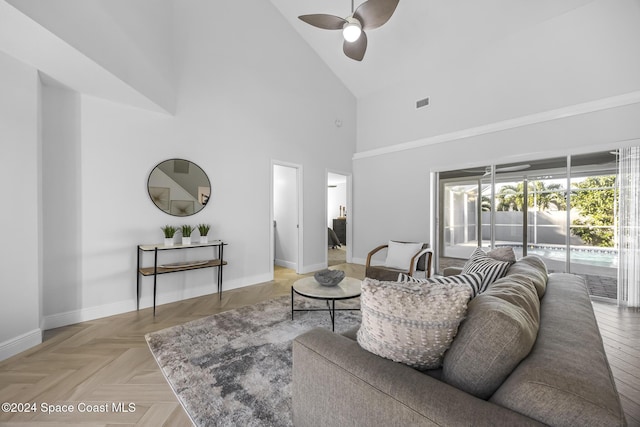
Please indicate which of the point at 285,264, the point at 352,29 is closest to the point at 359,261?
the point at 285,264

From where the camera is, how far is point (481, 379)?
0.90 meters

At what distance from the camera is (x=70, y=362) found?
2146 millimetres

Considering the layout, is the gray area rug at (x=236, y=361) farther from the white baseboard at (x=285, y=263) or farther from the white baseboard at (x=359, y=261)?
the white baseboard at (x=359, y=261)

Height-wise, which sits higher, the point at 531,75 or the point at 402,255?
the point at 531,75

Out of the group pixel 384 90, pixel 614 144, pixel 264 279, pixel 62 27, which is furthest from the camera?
pixel 384 90

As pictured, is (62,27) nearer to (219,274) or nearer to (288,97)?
(219,274)

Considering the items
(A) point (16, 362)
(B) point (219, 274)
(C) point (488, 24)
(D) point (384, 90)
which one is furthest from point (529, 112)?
(A) point (16, 362)

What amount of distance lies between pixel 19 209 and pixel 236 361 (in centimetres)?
220

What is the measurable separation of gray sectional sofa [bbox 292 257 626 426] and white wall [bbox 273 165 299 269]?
4.00m

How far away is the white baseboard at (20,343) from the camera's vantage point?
215cm

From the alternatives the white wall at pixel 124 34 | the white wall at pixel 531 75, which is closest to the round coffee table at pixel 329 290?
the white wall at pixel 124 34

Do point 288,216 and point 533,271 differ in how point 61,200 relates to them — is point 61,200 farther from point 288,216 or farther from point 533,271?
point 533,271

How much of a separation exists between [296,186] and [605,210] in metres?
4.43

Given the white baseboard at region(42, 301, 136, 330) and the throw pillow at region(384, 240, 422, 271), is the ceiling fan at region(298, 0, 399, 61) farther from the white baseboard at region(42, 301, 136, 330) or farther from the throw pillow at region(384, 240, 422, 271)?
the white baseboard at region(42, 301, 136, 330)
